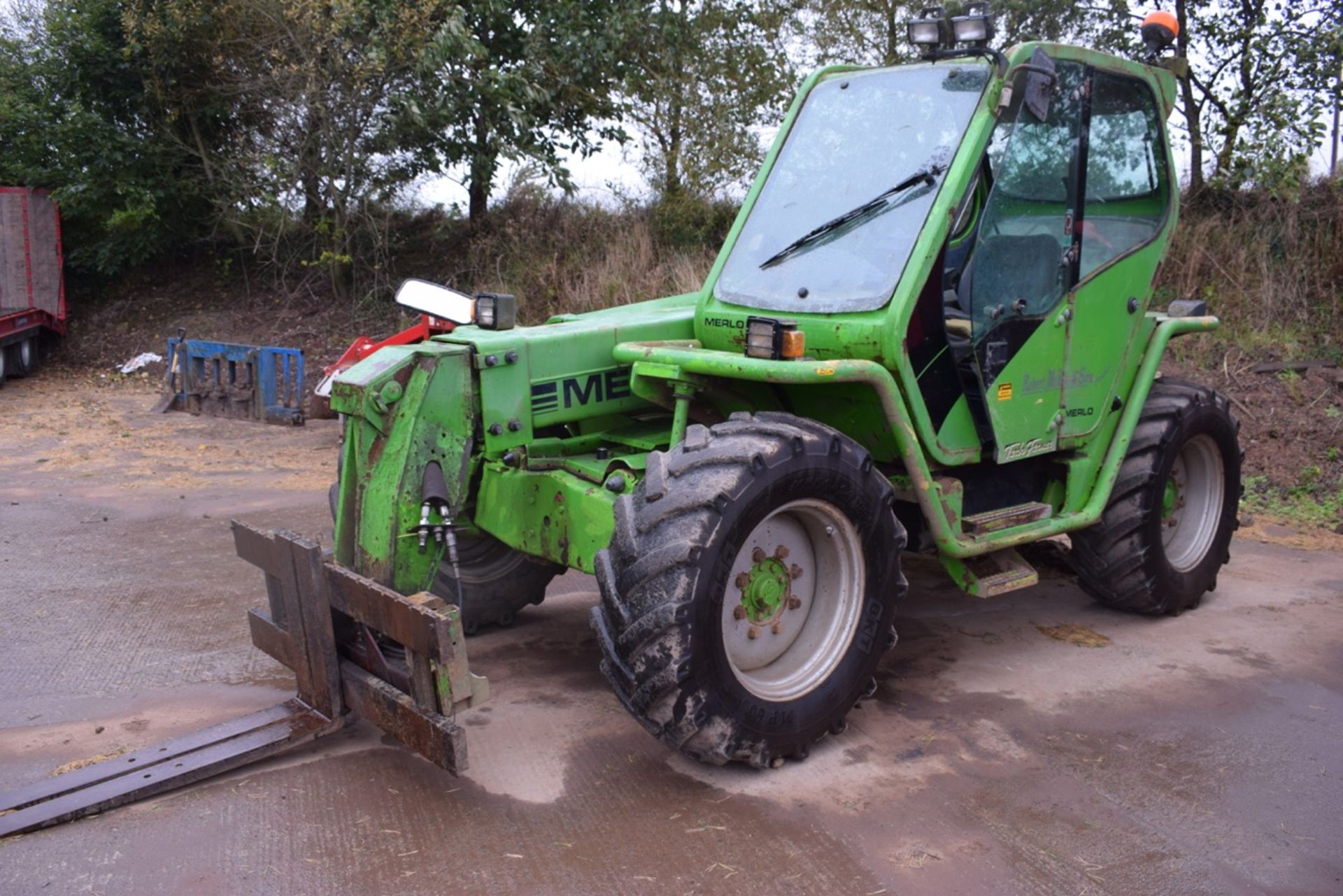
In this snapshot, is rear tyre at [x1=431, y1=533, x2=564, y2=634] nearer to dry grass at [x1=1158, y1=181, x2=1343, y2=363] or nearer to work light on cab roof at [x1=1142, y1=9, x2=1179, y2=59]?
work light on cab roof at [x1=1142, y1=9, x2=1179, y2=59]

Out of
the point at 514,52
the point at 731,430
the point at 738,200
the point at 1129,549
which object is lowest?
the point at 1129,549

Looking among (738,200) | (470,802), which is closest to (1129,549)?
(470,802)

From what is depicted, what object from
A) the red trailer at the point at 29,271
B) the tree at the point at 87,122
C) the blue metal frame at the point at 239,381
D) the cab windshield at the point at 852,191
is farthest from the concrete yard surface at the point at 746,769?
the tree at the point at 87,122

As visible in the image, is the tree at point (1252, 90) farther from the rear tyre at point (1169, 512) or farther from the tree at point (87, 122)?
the tree at point (87, 122)

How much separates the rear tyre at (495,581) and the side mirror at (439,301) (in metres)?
1.08

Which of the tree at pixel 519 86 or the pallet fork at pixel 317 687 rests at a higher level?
the tree at pixel 519 86

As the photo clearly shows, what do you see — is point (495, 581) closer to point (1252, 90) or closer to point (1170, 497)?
point (1170, 497)

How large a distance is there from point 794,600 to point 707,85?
36.5ft

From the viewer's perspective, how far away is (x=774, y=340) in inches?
153

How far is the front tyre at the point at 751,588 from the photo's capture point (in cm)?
352

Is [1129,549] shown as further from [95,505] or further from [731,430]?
[95,505]

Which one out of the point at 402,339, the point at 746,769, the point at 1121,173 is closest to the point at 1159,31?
the point at 1121,173

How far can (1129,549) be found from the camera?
522cm

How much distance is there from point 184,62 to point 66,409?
563 centimetres
